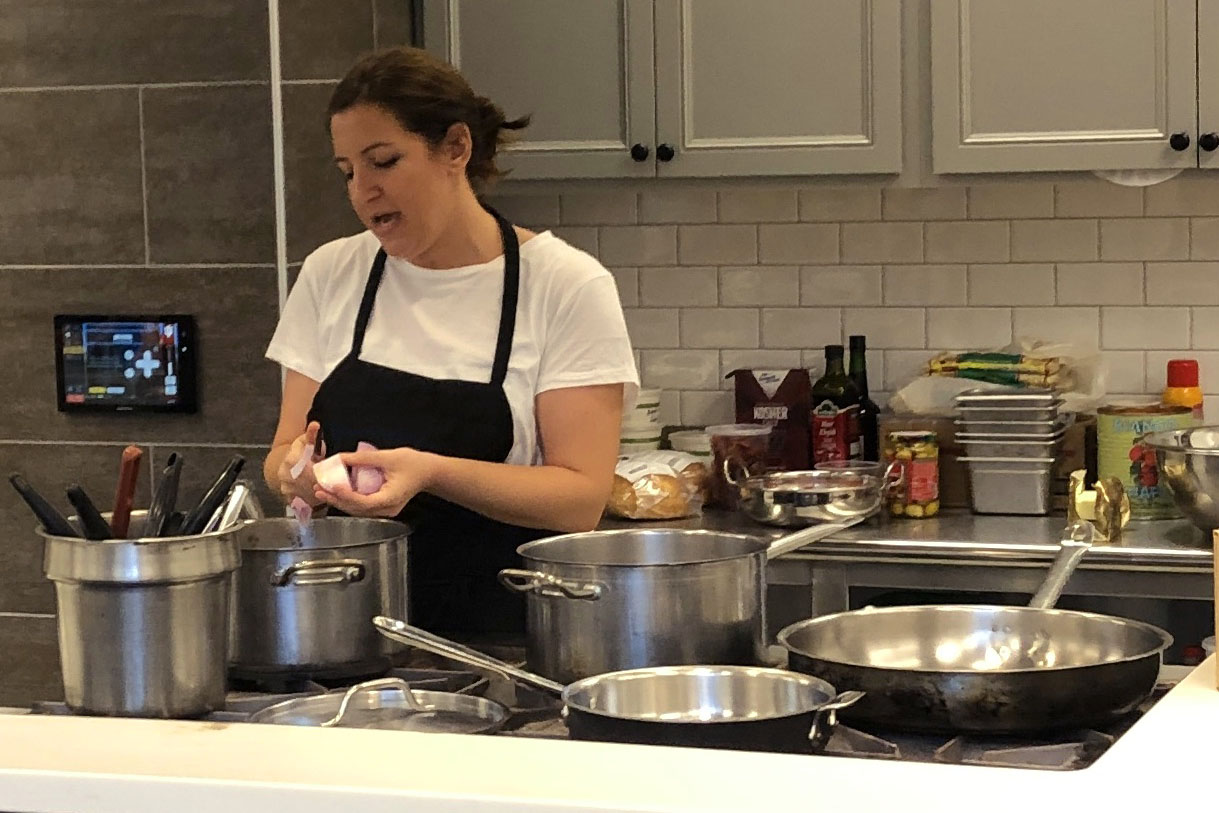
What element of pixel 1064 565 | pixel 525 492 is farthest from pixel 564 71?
pixel 1064 565

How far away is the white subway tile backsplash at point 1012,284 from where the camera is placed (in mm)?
3742

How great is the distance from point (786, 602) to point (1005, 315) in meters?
0.88

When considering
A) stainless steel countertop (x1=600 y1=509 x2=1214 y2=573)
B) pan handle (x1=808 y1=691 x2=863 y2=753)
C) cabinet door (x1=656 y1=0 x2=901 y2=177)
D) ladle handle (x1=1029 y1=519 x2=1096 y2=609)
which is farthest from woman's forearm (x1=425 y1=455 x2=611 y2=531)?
cabinet door (x1=656 y1=0 x2=901 y2=177)

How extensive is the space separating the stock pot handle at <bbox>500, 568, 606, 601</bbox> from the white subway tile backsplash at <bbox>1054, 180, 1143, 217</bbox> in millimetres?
2341

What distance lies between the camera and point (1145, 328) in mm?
3684

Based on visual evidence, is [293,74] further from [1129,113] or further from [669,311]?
[1129,113]

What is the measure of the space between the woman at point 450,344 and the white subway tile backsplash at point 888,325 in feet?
5.04

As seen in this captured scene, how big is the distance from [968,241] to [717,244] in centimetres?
58

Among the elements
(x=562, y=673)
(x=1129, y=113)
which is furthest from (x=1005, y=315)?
(x=562, y=673)

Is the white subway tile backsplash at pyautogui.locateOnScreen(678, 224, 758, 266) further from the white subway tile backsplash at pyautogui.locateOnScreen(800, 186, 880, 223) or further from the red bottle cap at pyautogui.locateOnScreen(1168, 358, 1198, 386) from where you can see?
the red bottle cap at pyautogui.locateOnScreen(1168, 358, 1198, 386)

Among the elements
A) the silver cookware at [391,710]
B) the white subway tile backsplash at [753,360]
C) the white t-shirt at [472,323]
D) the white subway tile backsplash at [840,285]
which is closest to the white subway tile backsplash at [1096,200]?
the white subway tile backsplash at [840,285]

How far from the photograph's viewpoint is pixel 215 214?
3.57 meters

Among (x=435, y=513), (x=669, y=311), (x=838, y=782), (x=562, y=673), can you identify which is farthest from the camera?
(x=669, y=311)

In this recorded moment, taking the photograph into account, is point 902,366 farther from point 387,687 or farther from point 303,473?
point 387,687
